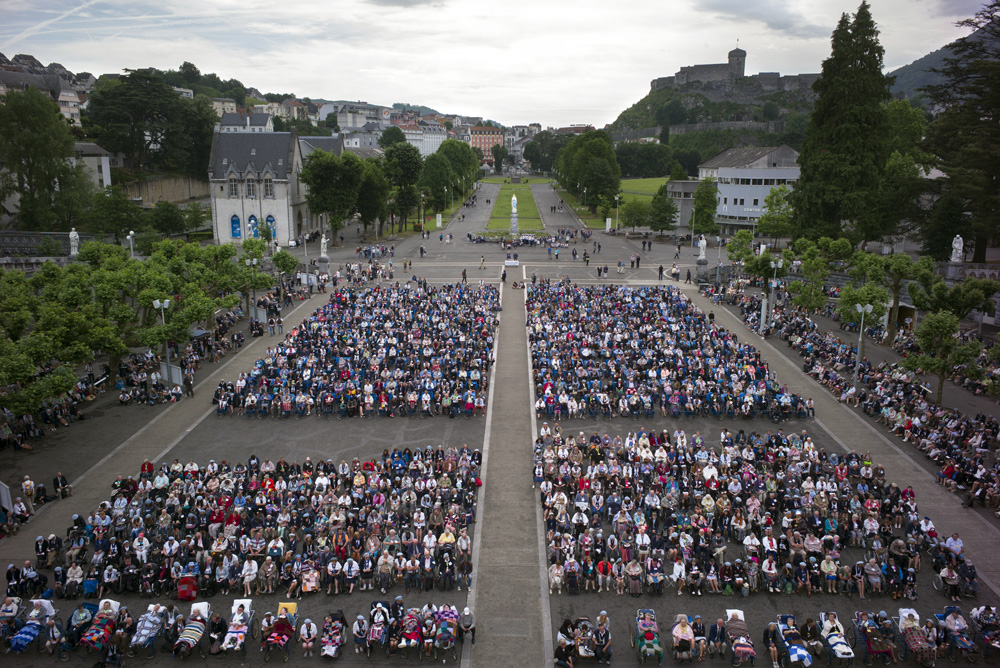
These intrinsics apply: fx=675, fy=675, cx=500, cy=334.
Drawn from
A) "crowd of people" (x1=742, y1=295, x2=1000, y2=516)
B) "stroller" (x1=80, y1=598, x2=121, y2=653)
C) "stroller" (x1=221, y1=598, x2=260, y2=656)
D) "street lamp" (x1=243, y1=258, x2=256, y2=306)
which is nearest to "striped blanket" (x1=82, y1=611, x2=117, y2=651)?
"stroller" (x1=80, y1=598, x2=121, y2=653)

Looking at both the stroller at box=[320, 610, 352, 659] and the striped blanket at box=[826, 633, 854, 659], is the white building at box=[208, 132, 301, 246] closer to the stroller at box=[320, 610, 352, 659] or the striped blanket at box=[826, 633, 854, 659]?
the stroller at box=[320, 610, 352, 659]

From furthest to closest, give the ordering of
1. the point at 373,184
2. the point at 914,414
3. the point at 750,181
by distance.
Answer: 1. the point at 750,181
2. the point at 373,184
3. the point at 914,414

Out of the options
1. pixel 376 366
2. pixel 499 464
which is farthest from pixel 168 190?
pixel 499 464

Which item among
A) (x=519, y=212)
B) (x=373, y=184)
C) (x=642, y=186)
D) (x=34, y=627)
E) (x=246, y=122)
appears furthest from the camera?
(x=642, y=186)

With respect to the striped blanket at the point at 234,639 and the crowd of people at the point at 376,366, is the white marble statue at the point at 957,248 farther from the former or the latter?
the striped blanket at the point at 234,639

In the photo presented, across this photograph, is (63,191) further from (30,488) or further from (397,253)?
(30,488)

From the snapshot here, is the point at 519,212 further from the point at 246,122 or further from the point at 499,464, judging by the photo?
the point at 499,464

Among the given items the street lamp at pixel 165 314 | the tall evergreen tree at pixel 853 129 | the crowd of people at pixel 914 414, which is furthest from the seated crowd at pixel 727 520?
the tall evergreen tree at pixel 853 129

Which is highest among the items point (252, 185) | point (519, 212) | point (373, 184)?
point (373, 184)
